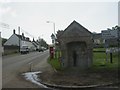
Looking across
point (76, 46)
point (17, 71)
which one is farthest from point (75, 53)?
point (17, 71)

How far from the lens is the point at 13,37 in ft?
367

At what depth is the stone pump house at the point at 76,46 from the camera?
892 inches

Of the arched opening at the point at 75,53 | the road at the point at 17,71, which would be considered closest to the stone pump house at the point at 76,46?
the arched opening at the point at 75,53

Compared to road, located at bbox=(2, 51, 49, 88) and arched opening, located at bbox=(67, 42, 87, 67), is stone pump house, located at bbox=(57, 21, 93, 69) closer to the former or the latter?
arched opening, located at bbox=(67, 42, 87, 67)

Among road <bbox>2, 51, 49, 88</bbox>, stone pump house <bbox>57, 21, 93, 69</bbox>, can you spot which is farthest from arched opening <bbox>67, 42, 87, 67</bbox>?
road <bbox>2, 51, 49, 88</bbox>

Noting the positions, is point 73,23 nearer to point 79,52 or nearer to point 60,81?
point 79,52

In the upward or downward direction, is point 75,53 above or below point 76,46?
below

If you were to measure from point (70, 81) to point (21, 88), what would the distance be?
308cm

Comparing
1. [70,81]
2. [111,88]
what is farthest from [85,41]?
[111,88]

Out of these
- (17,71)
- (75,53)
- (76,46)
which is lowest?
(17,71)

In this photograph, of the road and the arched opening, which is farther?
the arched opening

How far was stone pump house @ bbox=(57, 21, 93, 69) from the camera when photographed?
22.7m

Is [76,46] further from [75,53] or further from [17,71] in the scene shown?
[17,71]

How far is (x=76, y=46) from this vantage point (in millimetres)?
23672
